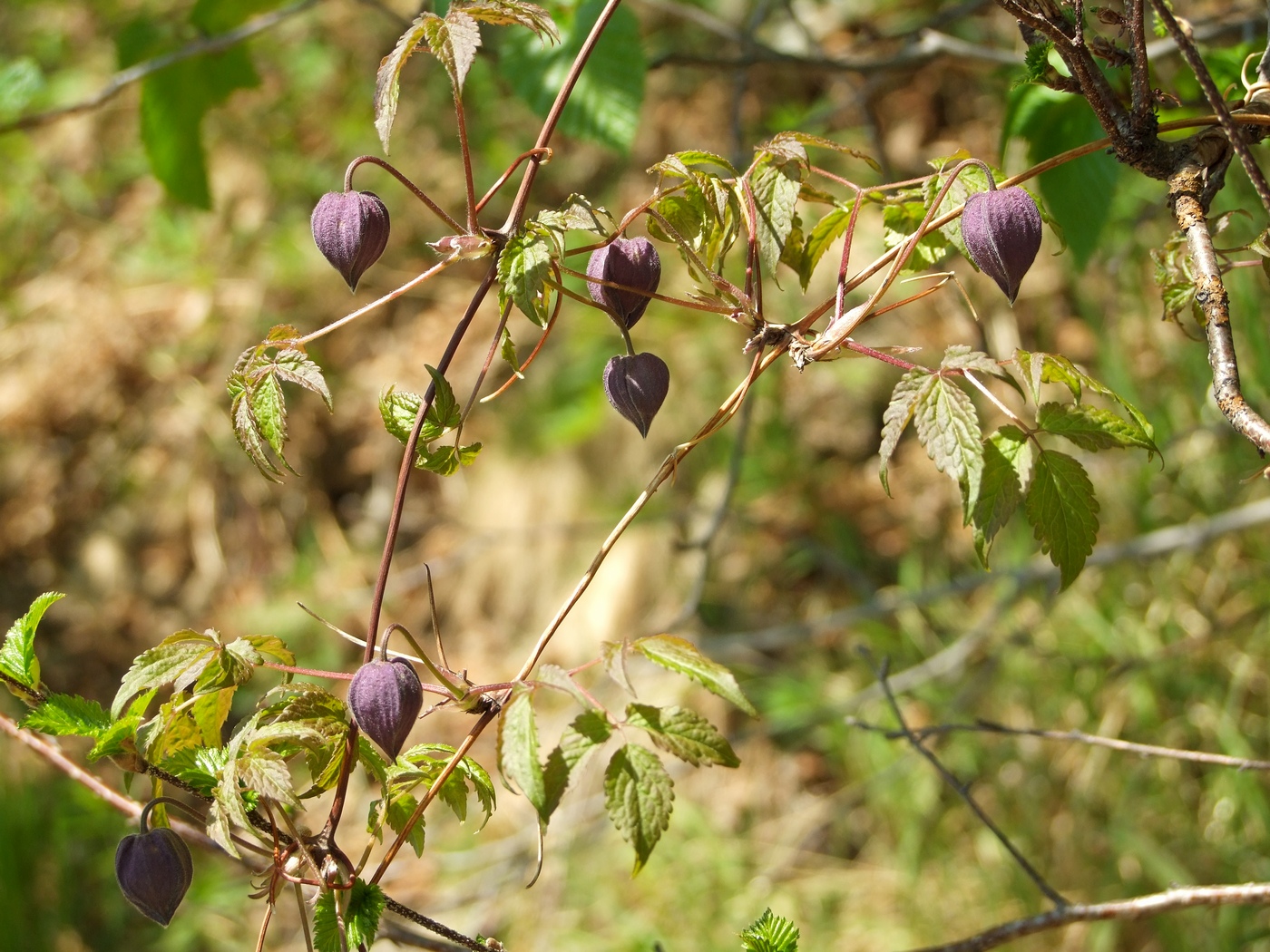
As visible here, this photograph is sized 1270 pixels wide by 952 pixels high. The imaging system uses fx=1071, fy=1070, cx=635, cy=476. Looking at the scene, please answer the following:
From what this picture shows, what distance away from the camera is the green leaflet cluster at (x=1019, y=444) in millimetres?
722

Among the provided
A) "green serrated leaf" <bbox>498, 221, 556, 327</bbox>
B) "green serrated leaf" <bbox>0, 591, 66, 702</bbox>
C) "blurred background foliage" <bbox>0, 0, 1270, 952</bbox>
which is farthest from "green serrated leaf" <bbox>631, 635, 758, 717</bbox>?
"blurred background foliage" <bbox>0, 0, 1270, 952</bbox>

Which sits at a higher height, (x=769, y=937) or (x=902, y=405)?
(x=902, y=405)

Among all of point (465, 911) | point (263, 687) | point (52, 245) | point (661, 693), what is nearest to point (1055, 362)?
point (661, 693)

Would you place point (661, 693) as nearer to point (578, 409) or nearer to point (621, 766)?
point (578, 409)

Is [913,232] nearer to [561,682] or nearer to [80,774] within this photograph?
[561,682]

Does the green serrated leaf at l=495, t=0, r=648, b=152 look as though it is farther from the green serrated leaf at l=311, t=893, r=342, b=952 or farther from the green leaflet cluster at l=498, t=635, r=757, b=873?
the green serrated leaf at l=311, t=893, r=342, b=952

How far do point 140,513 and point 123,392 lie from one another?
46 centimetres

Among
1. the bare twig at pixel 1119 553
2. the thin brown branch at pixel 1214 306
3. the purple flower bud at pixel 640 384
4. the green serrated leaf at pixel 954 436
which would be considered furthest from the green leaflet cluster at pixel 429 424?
the bare twig at pixel 1119 553

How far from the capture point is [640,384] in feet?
2.85

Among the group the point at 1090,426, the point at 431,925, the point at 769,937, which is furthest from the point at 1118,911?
the point at 431,925

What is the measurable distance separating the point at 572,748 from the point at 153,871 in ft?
1.18

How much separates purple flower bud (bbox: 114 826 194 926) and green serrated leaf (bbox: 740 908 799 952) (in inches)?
17.0

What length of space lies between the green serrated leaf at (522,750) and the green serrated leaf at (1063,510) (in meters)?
0.39

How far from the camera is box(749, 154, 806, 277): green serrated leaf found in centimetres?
82
